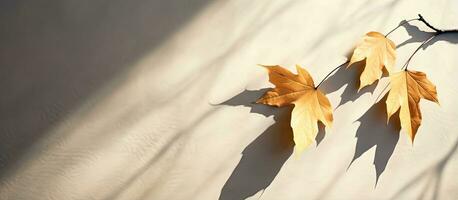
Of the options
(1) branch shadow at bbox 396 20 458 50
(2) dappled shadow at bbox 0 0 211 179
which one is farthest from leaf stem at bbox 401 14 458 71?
(2) dappled shadow at bbox 0 0 211 179

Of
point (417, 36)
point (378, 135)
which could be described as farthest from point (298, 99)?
point (417, 36)

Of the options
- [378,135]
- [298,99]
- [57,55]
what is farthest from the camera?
[378,135]

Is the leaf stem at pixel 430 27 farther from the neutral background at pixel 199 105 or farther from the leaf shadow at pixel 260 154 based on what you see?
the leaf shadow at pixel 260 154

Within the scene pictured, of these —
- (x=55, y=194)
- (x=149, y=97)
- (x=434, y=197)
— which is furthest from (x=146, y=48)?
(x=434, y=197)

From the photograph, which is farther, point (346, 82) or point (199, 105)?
point (346, 82)

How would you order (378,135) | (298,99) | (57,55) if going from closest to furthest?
1. (57,55)
2. (298,99)
3. (378,135)

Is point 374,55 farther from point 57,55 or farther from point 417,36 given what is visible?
point 57,55

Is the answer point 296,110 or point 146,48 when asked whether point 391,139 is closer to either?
point 296,110

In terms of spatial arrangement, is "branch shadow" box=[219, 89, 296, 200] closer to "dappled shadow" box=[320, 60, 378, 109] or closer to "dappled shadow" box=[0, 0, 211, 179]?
"dappled shadow" box=[320, 60, 378, 109]
